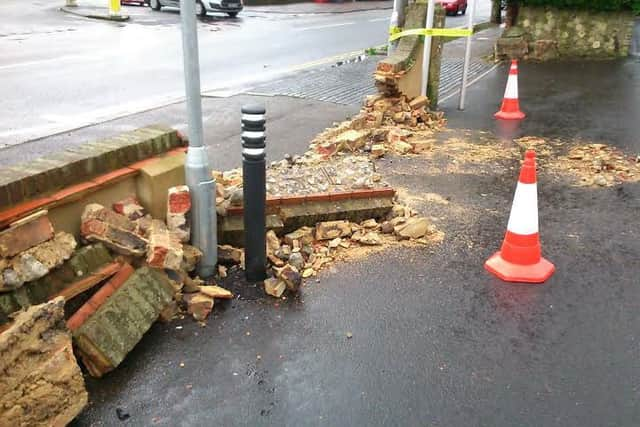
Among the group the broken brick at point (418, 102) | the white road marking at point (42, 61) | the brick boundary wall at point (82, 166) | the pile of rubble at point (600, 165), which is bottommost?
the pile of rubble at point (600, 165)

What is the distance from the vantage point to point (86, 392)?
119 inches

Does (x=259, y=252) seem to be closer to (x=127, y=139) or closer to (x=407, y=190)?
(x=127, y=139)

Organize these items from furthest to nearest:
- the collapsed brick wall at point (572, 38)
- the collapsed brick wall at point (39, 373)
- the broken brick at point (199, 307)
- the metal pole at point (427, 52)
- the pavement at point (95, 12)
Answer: the pavement at point (95, 12) → the collapsed brick wall at point (572, 38) → the metal pole at point (427, 52) → the broken brick at point (199, 307) → the collapsed brick wall at point (39, 373)

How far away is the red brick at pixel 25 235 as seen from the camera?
3.20m

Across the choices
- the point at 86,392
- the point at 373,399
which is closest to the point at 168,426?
the point at 86,392

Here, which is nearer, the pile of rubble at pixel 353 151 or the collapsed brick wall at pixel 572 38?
the pile of rubble at pixel 353 151

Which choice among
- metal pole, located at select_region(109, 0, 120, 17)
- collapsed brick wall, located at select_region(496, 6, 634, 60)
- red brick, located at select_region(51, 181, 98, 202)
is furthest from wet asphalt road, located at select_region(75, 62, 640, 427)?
metal pole, located at select_region(109, 0, 120, 17)

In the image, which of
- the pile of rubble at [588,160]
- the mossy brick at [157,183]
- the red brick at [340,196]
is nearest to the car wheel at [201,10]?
the pile of rubble at [588,160]

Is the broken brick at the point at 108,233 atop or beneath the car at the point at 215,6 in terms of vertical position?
beneath

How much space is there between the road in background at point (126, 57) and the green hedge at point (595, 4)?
5288 millimetres

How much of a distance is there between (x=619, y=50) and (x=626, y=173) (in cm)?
939

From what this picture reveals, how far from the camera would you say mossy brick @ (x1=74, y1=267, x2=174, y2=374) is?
329cm

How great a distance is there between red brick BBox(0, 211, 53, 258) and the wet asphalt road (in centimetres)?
85

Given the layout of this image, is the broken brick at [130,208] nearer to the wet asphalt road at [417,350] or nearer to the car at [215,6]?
the wet asphalt road at [417,350]
